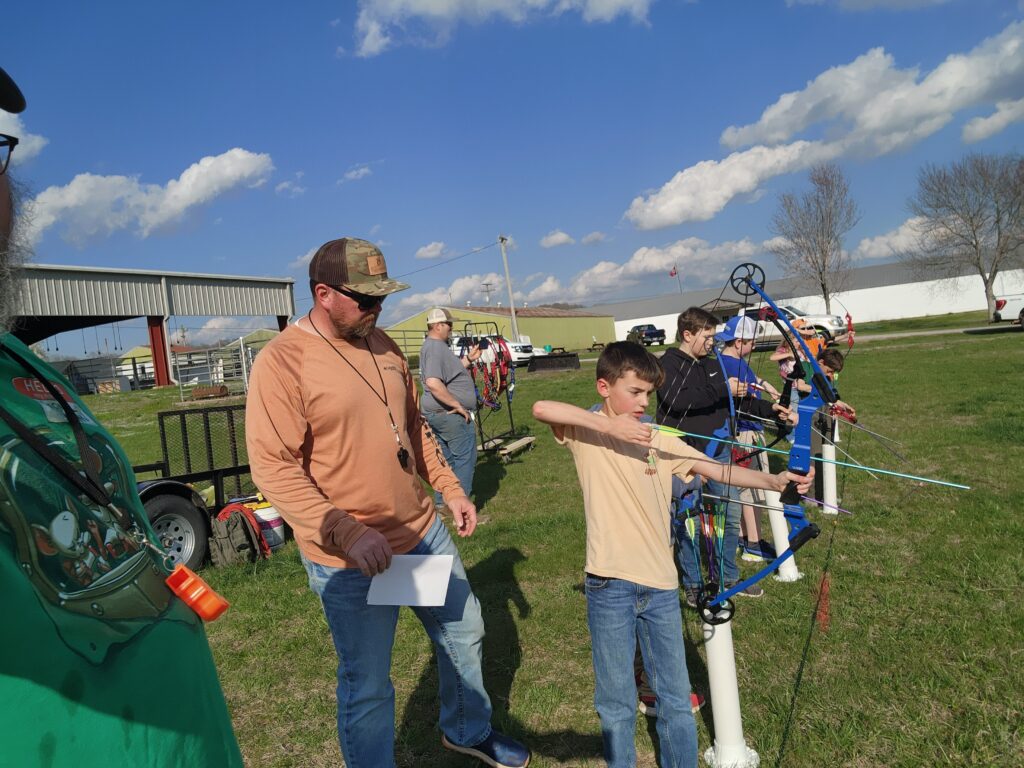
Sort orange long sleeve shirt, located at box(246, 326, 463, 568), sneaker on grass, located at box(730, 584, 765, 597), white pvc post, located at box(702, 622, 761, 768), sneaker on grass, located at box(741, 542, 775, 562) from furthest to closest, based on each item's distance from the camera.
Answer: sneaker on grass, located at box(741, 542, 775, 562), sneaker on grass, located at box(730, 584, 765, 597), white pvc post, located at box(702, 622, 761, 768), orange long sleeve shirt, located at box(246, 326, 463, 568)

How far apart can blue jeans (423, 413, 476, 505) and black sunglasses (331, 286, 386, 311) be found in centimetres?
376

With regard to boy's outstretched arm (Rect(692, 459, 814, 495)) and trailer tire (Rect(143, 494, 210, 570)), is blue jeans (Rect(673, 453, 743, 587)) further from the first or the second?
trailer tire (Rect(143, 494, 210, 570))

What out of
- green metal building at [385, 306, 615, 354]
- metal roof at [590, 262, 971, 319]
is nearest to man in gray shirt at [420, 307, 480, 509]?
metal roof at [590, 262, 971, 319]

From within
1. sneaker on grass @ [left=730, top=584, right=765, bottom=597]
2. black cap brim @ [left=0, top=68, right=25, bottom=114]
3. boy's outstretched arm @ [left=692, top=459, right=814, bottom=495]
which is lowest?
sneaker on grass @ [left=730, top=584, right=765, bottom=597]

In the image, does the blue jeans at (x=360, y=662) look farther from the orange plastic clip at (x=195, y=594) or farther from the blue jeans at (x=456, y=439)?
the blue jeans at (x=456, y=439)

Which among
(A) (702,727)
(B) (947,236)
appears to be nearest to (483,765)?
(A) (702,727)

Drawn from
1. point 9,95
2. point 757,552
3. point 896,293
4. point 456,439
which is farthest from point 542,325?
point 9,95

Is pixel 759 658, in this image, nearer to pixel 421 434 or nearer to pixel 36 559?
pixel 421 434

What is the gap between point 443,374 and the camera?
614 centimetres

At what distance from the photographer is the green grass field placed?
293 cm

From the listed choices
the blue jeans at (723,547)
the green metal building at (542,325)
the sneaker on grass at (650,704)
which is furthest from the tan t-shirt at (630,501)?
the green metal building at (542,325)

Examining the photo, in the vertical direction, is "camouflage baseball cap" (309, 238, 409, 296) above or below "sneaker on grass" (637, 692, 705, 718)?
above

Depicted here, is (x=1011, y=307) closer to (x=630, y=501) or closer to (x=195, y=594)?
Result: (x=630, y=501)

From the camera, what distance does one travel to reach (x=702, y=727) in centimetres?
303
